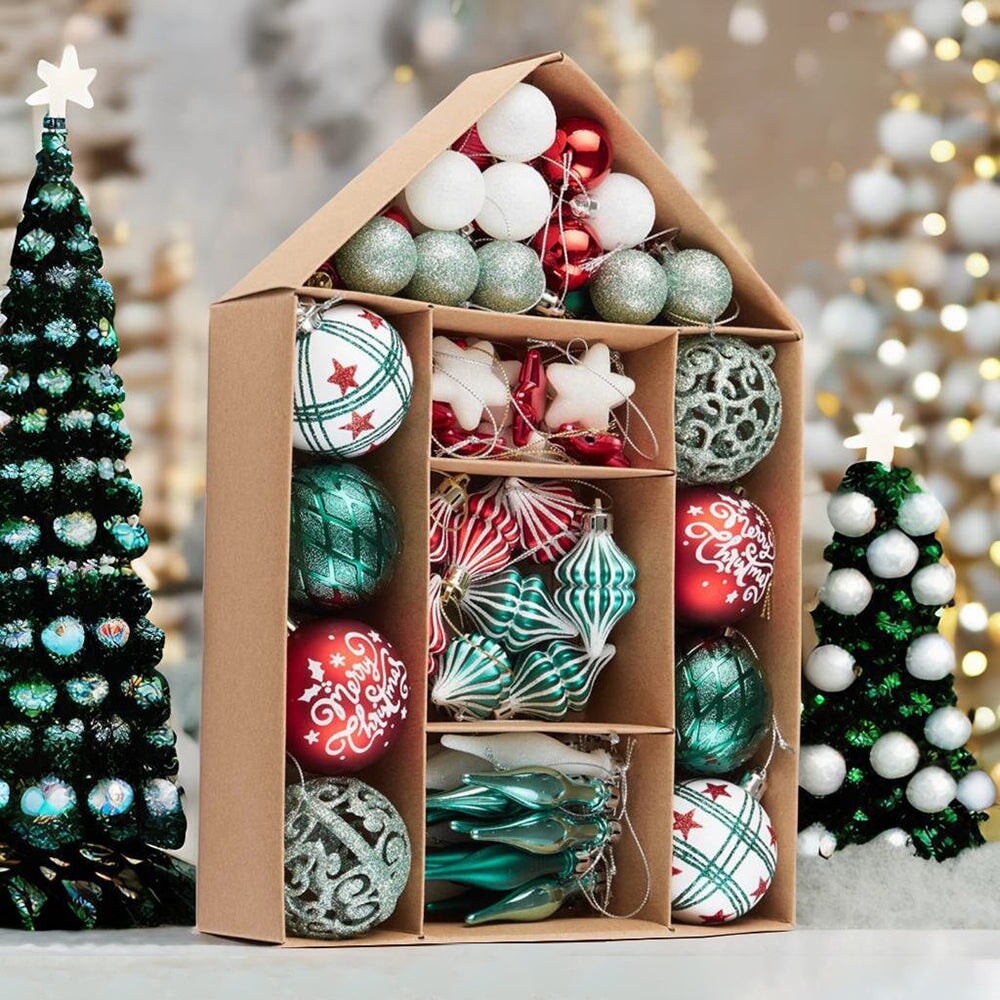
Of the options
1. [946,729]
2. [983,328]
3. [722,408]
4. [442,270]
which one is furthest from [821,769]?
[442,270]

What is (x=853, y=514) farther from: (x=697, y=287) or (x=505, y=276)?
(x=505, y=276)

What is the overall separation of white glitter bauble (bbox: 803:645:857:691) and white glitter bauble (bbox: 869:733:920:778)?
12cm

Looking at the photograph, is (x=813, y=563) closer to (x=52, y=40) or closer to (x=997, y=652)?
(x=997, y=652)

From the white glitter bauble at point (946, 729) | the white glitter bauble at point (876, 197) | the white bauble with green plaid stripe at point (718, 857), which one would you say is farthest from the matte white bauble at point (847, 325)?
the white bauble with green plaid stripe at point (718, 857)

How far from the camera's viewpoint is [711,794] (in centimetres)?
256

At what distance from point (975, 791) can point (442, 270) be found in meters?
1.37

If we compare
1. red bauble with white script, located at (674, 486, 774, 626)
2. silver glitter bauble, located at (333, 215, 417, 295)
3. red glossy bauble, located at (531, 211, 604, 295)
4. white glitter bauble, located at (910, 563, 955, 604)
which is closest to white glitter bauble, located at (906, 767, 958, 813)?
white glitter bauble, located at (910, 563, 955, 604)

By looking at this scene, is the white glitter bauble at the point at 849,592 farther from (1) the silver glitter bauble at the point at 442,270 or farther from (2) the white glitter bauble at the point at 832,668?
(1) the silver glitter bauble at the point at 442,270

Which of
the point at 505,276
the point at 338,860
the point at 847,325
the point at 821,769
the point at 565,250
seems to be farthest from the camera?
the point at 847,325

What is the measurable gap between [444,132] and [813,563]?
1.29 meters

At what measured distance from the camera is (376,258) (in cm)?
232

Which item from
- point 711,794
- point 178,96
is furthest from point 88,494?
point 711,794

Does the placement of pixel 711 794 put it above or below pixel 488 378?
below

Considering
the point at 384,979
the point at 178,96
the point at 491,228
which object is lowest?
the point at 384,979
